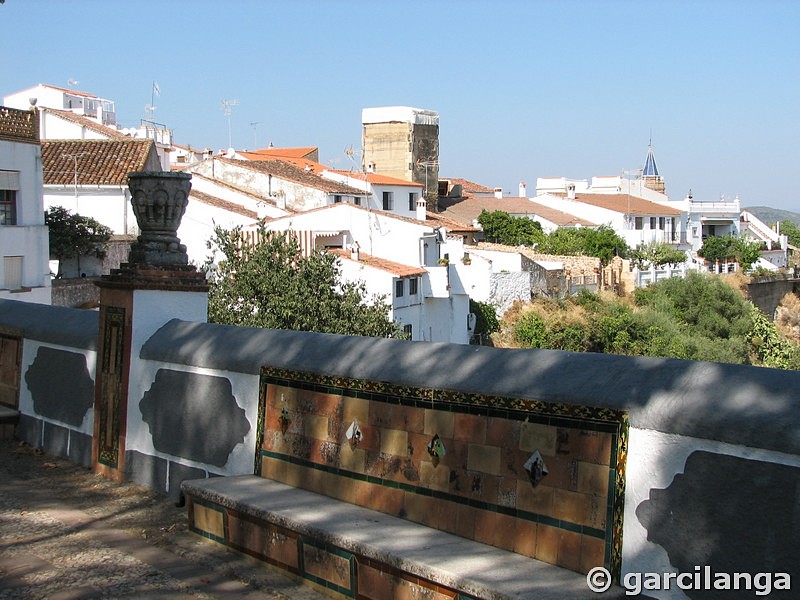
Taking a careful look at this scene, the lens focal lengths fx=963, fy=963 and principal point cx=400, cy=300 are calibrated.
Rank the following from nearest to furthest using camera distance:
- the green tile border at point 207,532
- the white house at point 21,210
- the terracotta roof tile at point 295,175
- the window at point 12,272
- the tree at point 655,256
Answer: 1. the green tile border at point 207,532
2. the white house at point 21,210
3. the window at point 12,272
4. the terracotta roof tile at point 295,175
5. the tree at point 655,256

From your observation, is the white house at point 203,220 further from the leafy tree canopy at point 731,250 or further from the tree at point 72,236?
the leafy tree canopy at point 731,250

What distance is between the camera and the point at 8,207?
24.8m

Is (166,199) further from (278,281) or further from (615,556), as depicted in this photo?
(278,281)

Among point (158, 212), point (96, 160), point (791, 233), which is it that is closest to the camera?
point (158, 212)

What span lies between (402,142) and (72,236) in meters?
40.2

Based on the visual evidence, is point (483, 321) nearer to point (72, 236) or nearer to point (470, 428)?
point (72, 236)

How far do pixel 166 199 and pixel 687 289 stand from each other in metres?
40.3

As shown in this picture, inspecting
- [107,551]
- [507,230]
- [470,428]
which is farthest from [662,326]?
[470,428]

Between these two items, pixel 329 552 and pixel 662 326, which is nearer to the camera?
pixel 329 552

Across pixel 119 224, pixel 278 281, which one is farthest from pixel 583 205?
pixel 278 281

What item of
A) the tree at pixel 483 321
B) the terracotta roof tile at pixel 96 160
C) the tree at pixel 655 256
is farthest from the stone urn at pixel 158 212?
Result: the tree at pixel 655 256

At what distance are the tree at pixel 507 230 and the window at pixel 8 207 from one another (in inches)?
1322

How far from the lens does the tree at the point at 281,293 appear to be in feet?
62.5

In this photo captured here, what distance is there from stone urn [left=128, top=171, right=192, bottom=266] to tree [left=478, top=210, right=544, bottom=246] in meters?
47.7
